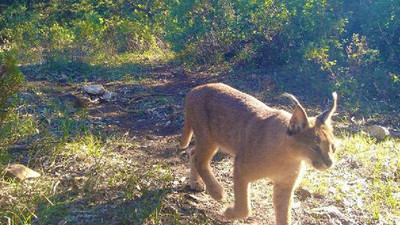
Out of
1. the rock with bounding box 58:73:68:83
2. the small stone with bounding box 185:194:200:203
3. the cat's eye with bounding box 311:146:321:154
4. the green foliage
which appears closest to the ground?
the small stone with bounding box 185:194:200:203

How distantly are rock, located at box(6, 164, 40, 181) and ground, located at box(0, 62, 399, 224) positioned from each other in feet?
0.29

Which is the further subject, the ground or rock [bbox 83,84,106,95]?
rock [bbox 83,84,106,95]

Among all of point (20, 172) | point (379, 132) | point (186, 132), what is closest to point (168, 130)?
point (186, 132)

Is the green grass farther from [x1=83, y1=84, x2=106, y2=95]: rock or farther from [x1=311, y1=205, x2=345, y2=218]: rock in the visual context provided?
[x1=83, y1=84, x2=106, y2=95]: rock

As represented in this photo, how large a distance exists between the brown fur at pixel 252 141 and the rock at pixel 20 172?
1.60 m

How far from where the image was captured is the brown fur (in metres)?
3.99

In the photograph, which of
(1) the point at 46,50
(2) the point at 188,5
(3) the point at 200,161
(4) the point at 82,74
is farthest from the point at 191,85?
(3) the point at 200,161

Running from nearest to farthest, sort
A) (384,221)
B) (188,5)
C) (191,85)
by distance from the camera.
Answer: (384,221) → (191,85) → (188,5)

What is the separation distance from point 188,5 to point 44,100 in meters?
3.81

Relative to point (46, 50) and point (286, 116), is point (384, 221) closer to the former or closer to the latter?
point (286, 116)

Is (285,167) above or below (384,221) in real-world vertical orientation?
above

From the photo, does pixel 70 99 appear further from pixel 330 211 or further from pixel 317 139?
pixel 317 139

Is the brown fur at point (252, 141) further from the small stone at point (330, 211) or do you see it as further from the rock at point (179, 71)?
the rock at point (179, 71)

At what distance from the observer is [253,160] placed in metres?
4.23
